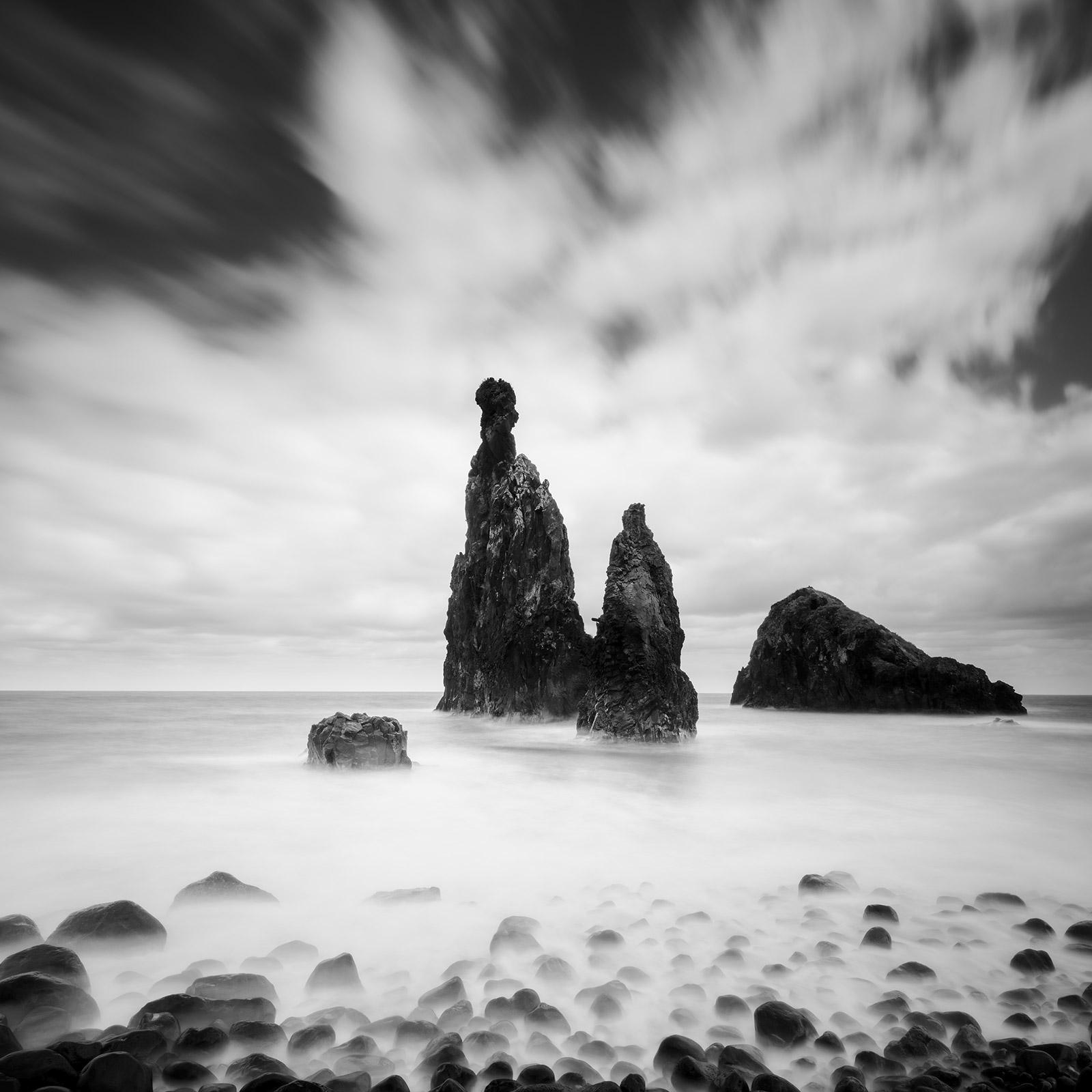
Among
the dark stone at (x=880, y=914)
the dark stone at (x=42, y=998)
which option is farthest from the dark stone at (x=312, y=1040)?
the dark stone at (x=880, y=914)

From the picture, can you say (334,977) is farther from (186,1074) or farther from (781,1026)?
(781,1026)

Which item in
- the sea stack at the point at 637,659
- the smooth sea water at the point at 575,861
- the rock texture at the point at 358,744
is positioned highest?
the sea stack at the point at 637,659

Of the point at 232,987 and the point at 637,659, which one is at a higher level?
the point at 637,659

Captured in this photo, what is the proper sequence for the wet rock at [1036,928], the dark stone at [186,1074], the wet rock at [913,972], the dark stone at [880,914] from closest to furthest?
1. the dark stone at [186,1074]
2. the wet rock at [913,972]
3. the wet rock at [1036,928]
4. the dark stone at [880,914]

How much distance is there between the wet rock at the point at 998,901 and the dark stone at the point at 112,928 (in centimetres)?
587

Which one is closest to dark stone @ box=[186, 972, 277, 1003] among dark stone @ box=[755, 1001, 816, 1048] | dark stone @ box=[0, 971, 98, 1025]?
dark stone @ box=[0, 971, 98, 1025]

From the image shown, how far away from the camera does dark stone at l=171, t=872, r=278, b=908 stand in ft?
→ 15.3

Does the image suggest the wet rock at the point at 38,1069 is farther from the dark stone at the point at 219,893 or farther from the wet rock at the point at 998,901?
the wet rock at the point at 998,901

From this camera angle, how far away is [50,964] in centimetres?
327

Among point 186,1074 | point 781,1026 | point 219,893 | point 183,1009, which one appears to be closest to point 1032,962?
point 781,1026

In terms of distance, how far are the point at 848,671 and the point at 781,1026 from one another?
48578 millimetres

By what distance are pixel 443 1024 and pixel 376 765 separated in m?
A: 10.1

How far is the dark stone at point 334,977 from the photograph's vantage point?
10.9 feet

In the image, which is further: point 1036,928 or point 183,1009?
point 1036,928
